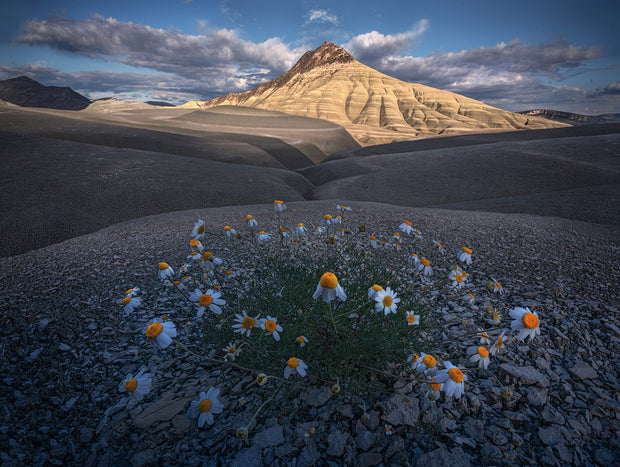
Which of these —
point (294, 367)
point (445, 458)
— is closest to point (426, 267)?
point (445, 458)

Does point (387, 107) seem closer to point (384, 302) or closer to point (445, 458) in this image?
point (384, 302)

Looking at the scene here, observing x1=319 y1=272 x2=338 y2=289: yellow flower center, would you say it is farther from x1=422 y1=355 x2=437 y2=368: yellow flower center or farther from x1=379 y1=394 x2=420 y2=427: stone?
x1=379 y1=394 x2=420 y2=427: stone

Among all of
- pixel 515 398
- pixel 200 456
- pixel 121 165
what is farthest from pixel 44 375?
pixel 121 165

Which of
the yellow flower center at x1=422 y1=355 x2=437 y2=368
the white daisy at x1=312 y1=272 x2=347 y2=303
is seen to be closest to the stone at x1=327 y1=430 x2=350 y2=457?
the yellow flower center at x1=422 y1=355 x2=437 y2=368

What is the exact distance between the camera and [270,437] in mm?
1928

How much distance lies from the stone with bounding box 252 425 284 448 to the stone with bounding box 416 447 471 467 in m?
0.87

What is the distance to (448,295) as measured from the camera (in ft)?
12.4

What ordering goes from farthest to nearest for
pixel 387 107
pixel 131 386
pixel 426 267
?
pixel 387 107 < pixel 426 267 < pixel 131 386

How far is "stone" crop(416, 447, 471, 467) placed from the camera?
178cm

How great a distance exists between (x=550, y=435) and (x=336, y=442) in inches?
A: 56.9

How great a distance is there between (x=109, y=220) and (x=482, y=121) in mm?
112696

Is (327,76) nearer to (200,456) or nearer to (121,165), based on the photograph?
(121,165)

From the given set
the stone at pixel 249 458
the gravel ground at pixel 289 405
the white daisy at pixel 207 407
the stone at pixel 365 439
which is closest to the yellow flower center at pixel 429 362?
the gravel ground at pixel 289 405

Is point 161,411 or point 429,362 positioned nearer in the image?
point 429,362
